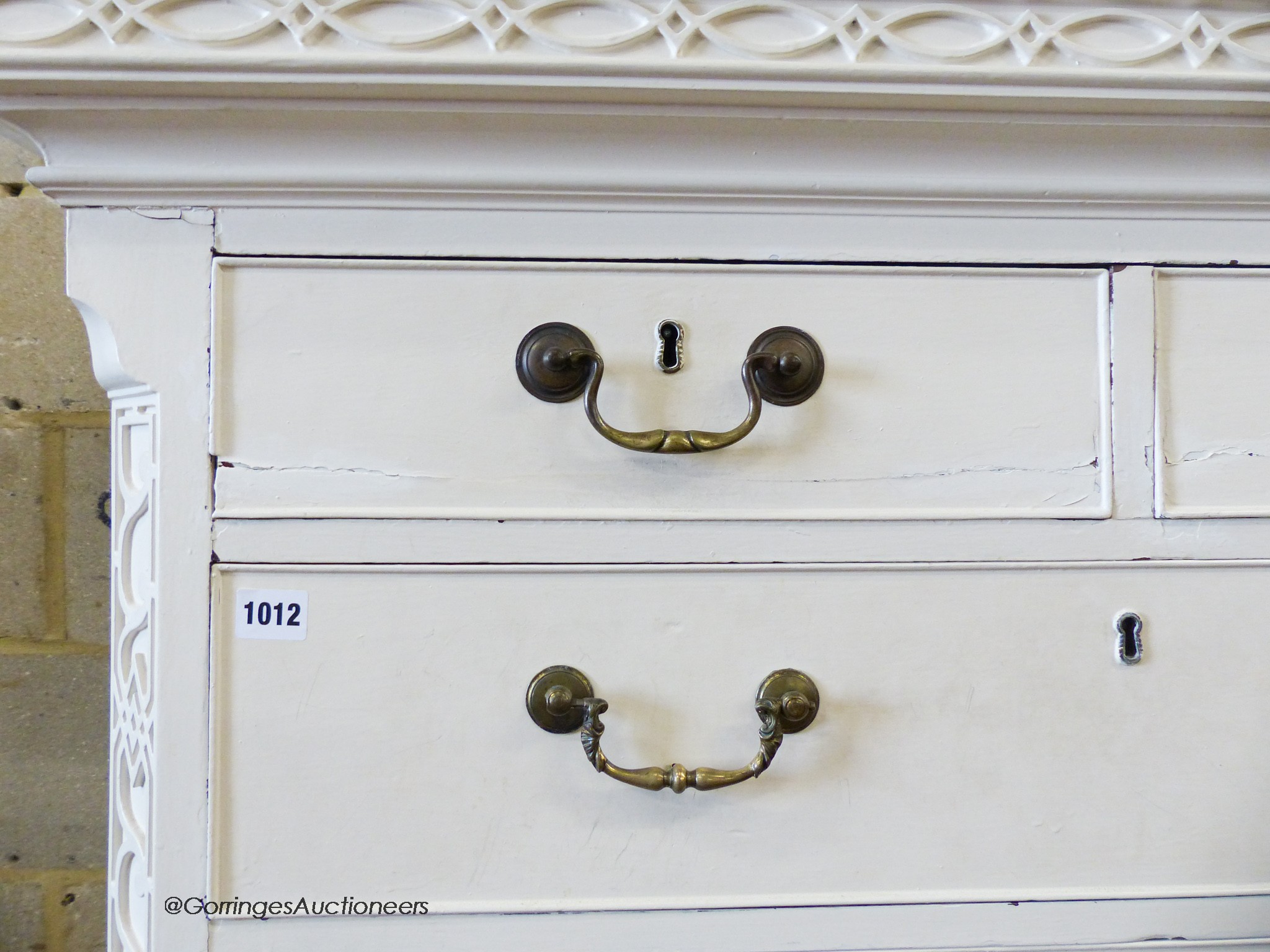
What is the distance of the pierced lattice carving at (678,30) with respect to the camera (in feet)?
1.29

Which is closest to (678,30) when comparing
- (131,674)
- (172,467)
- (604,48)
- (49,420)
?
(604,48)

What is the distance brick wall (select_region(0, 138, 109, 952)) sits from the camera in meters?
0.80

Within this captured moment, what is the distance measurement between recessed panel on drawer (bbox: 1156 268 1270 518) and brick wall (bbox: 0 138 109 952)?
0.89 meters

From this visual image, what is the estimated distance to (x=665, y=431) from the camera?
441 mm

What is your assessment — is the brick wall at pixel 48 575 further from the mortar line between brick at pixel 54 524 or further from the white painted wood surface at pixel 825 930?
the white painted wood surface at pixel 825 930

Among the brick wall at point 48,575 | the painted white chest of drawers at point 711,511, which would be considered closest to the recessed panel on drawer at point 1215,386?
the painted white chest of drawers at point 711,511

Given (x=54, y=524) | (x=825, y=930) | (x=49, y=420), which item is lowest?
(x=825, y=930)

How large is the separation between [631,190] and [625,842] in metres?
0.36

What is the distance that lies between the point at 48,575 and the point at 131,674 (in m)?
0.42

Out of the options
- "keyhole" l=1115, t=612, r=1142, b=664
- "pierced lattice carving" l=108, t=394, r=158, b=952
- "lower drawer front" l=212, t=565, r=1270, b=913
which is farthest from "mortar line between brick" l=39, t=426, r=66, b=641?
"keyhole" l=1115, t=612, r=1142, b=664

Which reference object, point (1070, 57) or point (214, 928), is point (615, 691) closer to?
point (214, 928)

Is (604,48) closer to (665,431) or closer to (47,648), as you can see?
(665,431)

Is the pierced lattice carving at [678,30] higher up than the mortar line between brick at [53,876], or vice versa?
the pierced lattice carving at [678,30]

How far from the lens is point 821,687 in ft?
1.53
